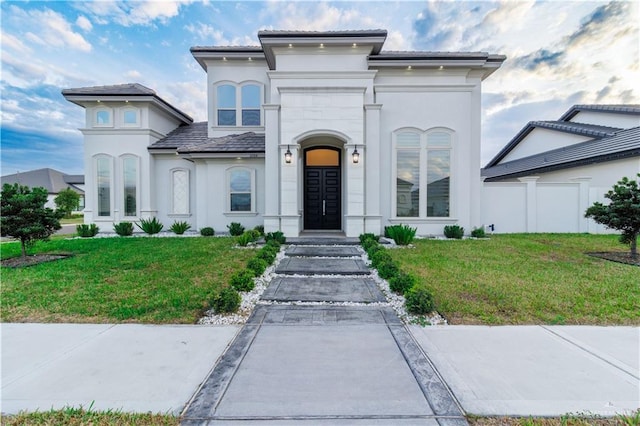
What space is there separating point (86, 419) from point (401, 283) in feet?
13.4

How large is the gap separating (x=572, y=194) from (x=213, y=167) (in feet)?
49.2

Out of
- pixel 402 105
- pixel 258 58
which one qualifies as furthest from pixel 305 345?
pixel 258 58

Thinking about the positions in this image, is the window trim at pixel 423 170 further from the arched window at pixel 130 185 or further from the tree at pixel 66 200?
the tree at pixel 66 200

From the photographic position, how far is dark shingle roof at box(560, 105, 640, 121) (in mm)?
15259

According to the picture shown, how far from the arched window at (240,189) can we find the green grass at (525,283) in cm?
660

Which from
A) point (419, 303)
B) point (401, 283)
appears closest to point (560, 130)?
point (401, 283)

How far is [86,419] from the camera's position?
6.53ft

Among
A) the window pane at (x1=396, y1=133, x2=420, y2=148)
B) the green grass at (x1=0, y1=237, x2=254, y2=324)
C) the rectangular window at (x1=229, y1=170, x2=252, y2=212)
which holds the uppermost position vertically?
the window pane at (x1=396, y1=133, x2=420, y2=148)

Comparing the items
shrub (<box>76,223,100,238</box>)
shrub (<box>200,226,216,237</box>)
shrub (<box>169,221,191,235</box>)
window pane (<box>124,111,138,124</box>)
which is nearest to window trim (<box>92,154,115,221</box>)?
shrub (<box>76,223,100,238</box>)

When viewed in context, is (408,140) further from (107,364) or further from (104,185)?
(104,185)

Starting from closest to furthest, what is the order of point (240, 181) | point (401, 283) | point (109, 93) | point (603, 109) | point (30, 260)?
point (401, 283)
point (30, 260)
point (240, 181)
point (109, 93)
point (603, 109)

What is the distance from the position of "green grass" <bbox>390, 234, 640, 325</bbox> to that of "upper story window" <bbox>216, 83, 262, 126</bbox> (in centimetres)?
932

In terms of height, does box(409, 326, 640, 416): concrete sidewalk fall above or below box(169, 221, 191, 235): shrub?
below

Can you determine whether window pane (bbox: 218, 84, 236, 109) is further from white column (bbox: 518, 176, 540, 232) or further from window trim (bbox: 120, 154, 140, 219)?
white column (bbox: 518, 176, 540, 232)
